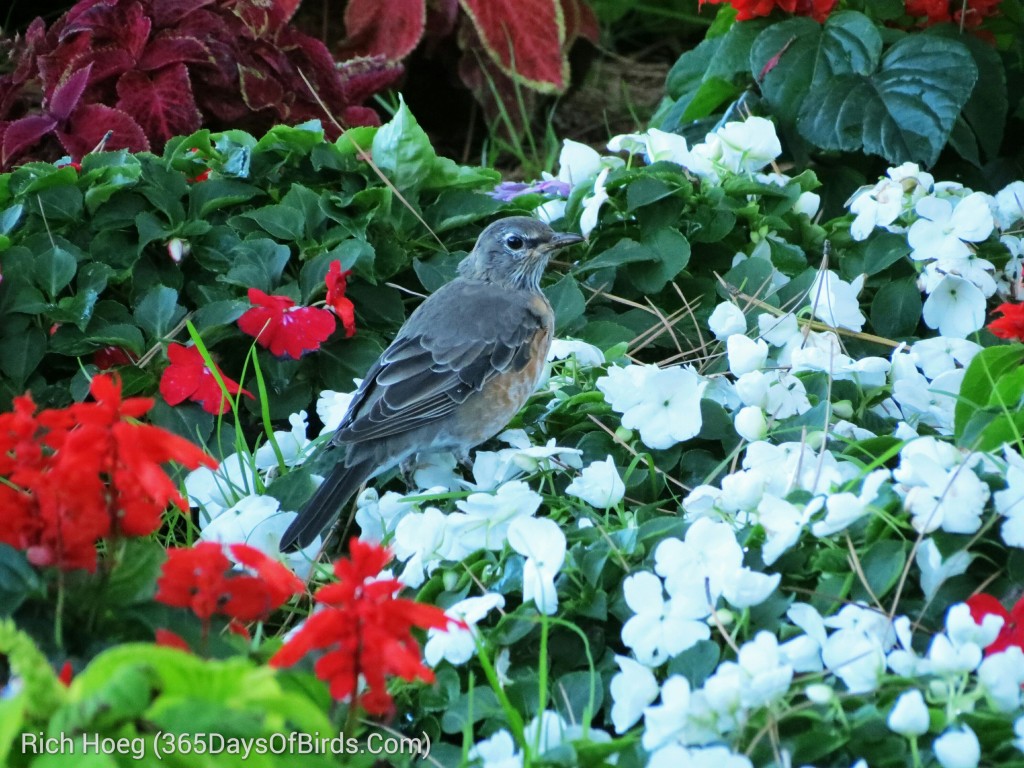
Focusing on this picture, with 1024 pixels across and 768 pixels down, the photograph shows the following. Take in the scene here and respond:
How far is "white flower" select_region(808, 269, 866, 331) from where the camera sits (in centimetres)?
305

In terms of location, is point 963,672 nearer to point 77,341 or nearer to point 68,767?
point 68,767

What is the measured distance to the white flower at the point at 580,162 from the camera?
3.61 meters

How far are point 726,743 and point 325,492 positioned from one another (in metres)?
1.19

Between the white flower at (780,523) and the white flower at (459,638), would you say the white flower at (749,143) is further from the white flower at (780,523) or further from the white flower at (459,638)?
the white flower at (459,638)

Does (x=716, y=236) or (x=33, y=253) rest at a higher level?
(x=33, y=253)

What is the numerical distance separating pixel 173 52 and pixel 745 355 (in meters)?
2.18

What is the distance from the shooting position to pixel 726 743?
1.72 meters

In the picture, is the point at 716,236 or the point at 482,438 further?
the point at 716,236

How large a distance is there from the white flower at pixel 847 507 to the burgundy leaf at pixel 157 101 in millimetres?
2591

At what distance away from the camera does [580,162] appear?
362 cm

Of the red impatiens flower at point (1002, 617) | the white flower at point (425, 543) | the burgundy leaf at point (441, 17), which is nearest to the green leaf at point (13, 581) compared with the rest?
the white flower at point (425, 543)

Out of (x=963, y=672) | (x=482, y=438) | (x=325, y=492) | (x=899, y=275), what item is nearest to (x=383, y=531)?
(x=325, y=492)

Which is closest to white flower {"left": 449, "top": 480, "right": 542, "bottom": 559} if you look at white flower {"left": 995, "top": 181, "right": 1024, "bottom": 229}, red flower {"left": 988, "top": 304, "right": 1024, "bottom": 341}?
red flower {"left": 988, "top": 304, "right": 1024, "bottom": 341}

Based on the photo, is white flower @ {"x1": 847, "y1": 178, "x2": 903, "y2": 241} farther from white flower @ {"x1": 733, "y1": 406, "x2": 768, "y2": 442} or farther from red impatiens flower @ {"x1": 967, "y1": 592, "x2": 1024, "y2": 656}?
red impatiens flower @ {"x1": 967, "y1": 592, "x2": 1024, "y2": 656}
